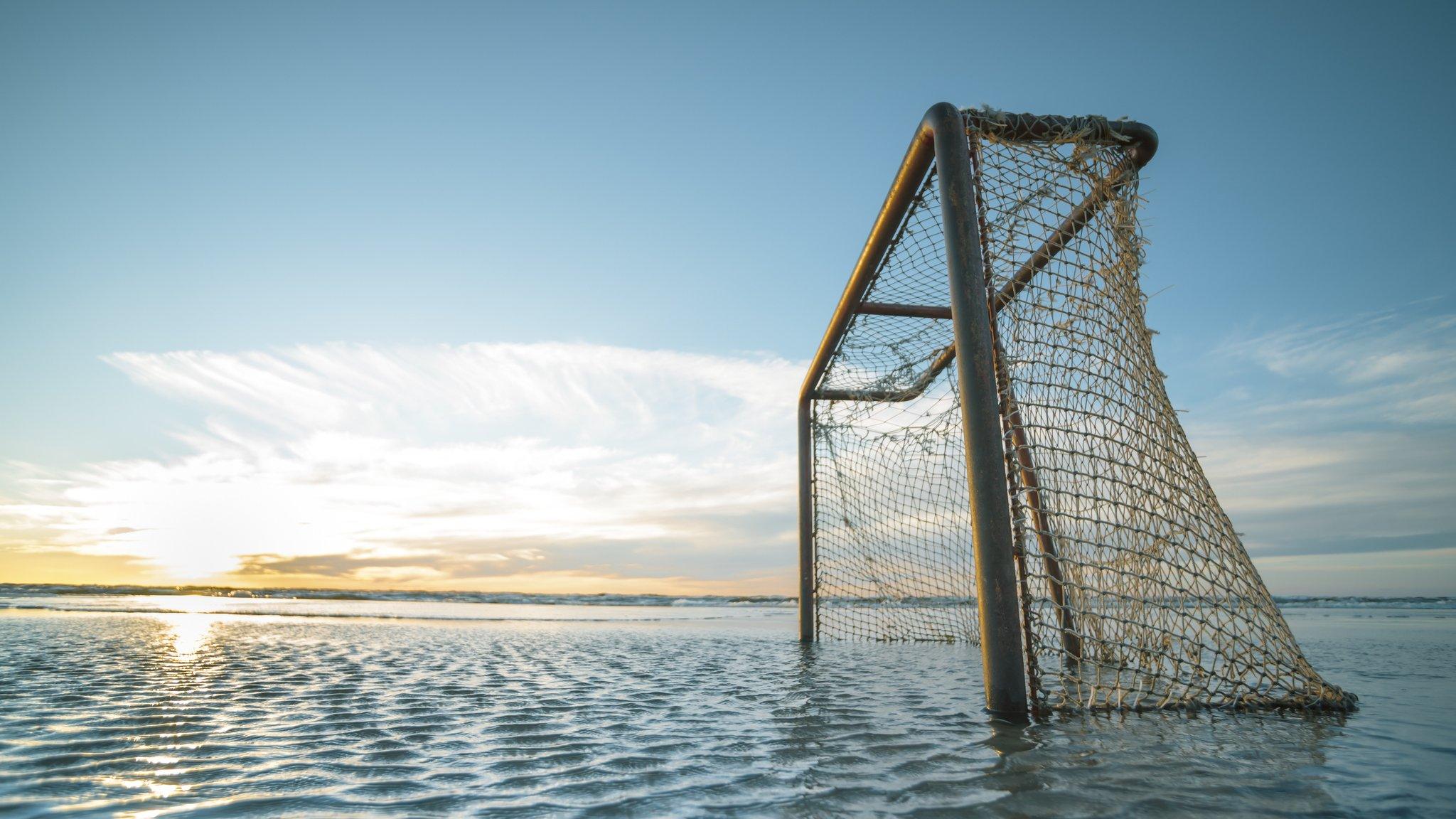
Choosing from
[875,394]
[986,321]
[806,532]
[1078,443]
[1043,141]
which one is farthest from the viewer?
[875,394]

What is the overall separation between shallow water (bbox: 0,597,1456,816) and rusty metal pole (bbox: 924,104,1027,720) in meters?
0.30

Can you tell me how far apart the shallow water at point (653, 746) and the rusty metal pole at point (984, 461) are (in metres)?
0.30

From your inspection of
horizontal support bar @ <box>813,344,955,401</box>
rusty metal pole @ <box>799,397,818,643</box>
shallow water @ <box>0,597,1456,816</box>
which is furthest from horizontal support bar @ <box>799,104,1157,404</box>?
rusty metal pole @ <box>799,397,818,643</box>

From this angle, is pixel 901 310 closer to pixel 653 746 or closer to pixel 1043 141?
pixel 1043 141

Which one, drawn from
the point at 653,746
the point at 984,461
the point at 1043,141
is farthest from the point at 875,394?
the point at 653,746

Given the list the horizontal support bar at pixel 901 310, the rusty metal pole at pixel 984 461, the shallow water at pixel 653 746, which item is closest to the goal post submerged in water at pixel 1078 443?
the rusty metal pole at pixel 984 461

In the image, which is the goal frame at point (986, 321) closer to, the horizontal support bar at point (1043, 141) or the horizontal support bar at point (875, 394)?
the horizontal support bar at point (1043, 141)

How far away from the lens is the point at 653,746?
2922 mm

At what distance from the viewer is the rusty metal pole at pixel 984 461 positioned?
11.2 ft

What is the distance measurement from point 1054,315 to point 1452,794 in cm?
277

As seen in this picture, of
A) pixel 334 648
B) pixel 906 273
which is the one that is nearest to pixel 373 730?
pixel 334 648

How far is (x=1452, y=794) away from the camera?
225 cm

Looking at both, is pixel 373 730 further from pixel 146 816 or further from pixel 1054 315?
pixel 1054 315

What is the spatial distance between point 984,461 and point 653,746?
2135 mm
